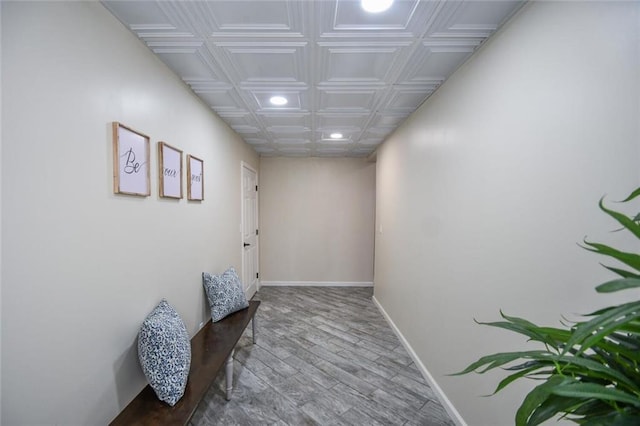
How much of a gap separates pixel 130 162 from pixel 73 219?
43 cm

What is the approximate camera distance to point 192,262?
213 cm

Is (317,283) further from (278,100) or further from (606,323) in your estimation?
(606,323)

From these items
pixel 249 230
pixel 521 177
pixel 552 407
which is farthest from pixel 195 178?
pixel 552 407

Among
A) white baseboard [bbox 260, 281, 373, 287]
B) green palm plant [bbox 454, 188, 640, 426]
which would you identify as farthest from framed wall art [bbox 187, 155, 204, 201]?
white baseboard [bbox 260, 281, 373, 287]

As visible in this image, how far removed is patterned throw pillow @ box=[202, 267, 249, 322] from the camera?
2293 millimetres

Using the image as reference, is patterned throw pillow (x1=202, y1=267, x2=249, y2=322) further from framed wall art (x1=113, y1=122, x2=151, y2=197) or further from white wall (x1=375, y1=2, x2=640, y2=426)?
white wall (x1=375, y1=2, x2=640, y2=426)

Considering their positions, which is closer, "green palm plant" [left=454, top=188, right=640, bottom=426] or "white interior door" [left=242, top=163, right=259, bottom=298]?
"green palm plant" [left=454, top=188, right=640, bottom=426]

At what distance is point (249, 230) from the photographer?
404 centimetres

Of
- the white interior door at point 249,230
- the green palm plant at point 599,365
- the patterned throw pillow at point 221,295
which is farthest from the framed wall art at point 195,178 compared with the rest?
the green palm plant at point 599,365

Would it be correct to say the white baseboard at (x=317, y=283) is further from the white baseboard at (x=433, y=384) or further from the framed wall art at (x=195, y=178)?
the framed wall art at (x=195, y=178)

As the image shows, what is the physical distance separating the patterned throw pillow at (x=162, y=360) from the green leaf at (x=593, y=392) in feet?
5.21

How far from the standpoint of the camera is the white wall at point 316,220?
182 inches

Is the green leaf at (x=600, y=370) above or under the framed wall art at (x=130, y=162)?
under

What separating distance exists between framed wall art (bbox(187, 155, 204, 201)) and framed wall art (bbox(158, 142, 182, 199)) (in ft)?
0.48
